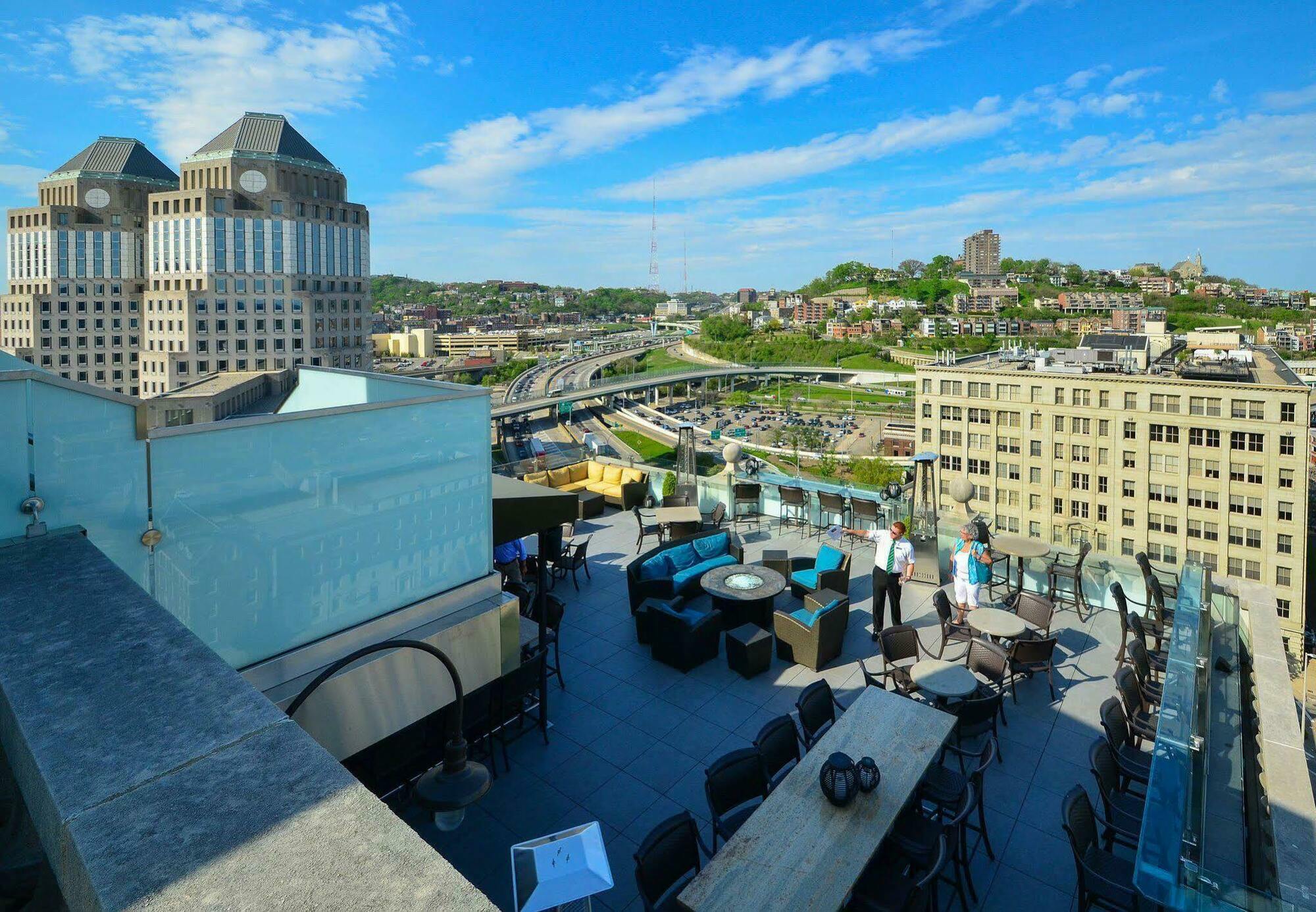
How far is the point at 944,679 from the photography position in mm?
5613

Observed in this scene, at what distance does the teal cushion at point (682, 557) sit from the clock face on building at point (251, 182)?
8866 cm

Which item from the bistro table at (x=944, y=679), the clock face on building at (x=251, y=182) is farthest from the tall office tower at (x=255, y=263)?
the bistro table at (x=944, y=679)

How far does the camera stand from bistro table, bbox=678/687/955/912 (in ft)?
10.8

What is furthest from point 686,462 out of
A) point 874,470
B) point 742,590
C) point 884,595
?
point 874,470

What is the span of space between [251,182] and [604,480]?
84.3 m

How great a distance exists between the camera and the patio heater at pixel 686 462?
500 inches

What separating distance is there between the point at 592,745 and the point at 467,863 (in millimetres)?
1562

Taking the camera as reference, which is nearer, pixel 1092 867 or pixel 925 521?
pixel 1092 867

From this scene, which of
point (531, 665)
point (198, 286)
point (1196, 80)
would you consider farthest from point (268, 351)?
Answer: point (1196, 80)

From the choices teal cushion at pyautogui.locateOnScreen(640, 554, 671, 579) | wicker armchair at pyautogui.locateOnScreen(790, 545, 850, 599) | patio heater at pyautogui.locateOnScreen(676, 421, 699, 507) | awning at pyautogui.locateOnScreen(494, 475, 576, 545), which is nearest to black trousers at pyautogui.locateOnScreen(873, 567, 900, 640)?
wicker armchair at pyautogui.locateOnScreen(790, 545, 850, 599)

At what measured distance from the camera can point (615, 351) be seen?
151750 millimetres

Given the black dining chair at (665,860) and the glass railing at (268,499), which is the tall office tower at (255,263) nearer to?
the glass railing at (268,499)

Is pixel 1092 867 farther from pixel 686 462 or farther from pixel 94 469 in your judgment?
pixel 686 462

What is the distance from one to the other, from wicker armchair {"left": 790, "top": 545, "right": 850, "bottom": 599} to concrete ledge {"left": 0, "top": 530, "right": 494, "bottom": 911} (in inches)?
276
